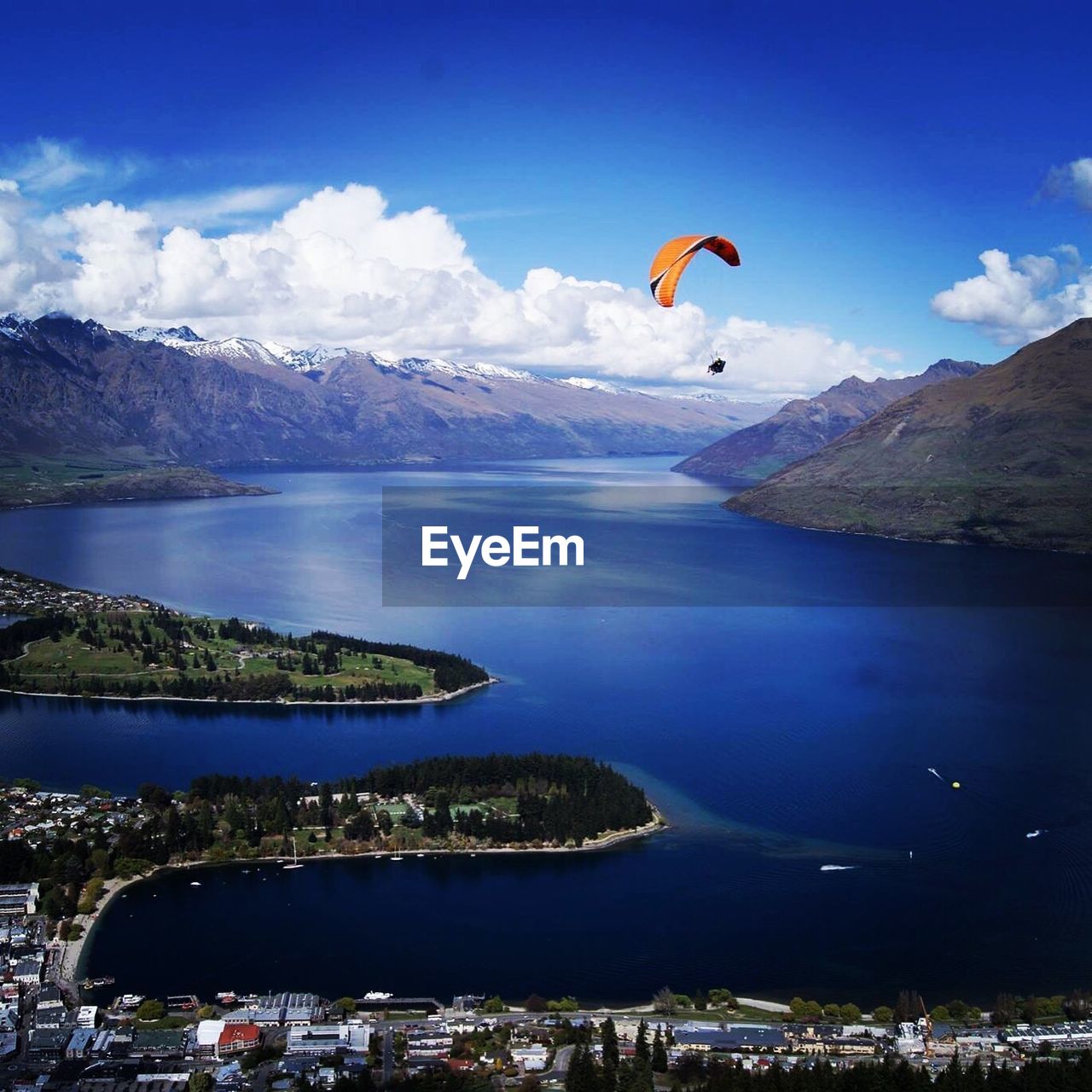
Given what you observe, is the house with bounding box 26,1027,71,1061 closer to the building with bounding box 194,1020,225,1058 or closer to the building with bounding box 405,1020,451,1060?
the building with bounding box 194,1020,225,1058

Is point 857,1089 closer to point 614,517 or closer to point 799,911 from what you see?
point 799,911

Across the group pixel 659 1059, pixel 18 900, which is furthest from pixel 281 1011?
pixel 18 900

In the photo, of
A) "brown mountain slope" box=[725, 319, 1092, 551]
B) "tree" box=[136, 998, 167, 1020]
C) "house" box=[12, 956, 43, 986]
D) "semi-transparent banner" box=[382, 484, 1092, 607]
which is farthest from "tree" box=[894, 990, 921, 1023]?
"brown mountain slope" box=[725, 319, 1092, 551]

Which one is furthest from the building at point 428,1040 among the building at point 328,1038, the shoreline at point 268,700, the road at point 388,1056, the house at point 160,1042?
the shoreline at point 268,700

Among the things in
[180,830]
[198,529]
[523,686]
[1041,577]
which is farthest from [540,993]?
[198,529]

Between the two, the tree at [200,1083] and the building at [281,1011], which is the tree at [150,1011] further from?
the tree at [200,1083]

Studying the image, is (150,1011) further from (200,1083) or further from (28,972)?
(28,972)
